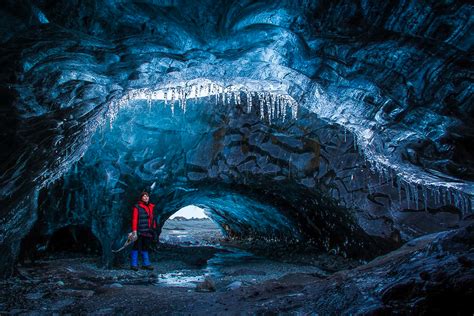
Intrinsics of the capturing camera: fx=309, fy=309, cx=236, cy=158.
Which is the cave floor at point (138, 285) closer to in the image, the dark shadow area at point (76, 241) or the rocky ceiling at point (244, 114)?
the dark shadow area at point (76, 241)

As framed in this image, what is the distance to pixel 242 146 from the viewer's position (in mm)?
9219

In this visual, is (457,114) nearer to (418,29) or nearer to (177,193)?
(418,29)

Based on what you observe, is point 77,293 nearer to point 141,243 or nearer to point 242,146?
point 141,243

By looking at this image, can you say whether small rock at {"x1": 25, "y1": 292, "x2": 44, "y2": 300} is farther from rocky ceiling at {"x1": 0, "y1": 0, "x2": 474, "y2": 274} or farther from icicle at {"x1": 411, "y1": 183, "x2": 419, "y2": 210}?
icicle at {"x1": 411, "y1": 183, "x2": 419, "y2": 210}

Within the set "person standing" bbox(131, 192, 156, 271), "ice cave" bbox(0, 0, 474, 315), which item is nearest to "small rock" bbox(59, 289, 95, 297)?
"ice cave" bbox(0, 0, 474, 315)

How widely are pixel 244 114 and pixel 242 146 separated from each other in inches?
38.3

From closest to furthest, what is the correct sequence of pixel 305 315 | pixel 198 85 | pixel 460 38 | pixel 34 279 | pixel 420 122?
pixel 460 38 → pixel 305 315 → pixel 420 122 → pixel 34 279 → pixel 198 85

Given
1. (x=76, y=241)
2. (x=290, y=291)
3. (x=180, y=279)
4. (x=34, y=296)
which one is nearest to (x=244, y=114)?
(x=180, y=279)

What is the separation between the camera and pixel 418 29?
10.9 ft

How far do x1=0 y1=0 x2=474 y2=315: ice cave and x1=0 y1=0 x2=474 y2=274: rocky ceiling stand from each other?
0.03 meters

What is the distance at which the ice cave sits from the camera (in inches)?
142

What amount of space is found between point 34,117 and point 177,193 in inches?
236

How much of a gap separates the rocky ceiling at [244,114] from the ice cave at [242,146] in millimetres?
31

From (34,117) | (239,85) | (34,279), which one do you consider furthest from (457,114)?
(34,279)
